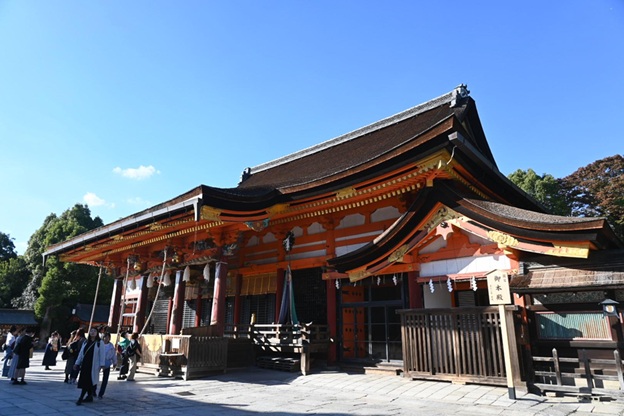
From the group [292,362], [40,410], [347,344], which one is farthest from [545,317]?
[40,410]

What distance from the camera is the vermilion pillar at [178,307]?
537 inches

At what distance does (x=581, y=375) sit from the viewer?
7.25 meters

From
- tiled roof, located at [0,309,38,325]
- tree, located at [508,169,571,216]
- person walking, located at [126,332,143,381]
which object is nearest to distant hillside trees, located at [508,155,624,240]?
tree, located at [508,169,571,216]

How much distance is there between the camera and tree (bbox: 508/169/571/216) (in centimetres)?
3077

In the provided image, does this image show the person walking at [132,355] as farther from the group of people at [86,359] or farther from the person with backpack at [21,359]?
the person with backpack at [21,359]

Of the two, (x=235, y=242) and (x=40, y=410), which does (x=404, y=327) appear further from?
(x=40, y=410)

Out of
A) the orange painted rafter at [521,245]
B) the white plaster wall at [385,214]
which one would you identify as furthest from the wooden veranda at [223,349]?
the orange painted rafter at [521,245]

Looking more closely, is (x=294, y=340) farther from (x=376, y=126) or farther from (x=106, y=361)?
(x=376, y=126)

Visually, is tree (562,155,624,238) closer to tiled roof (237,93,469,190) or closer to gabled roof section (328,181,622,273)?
tiled roof (237,93,469,190)

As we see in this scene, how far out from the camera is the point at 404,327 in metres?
Result: 9.78

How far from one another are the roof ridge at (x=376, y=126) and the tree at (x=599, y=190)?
19.2 m

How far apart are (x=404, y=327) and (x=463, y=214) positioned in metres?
3.09

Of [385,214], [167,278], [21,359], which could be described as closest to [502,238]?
[385,214]

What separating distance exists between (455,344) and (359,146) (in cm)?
988
